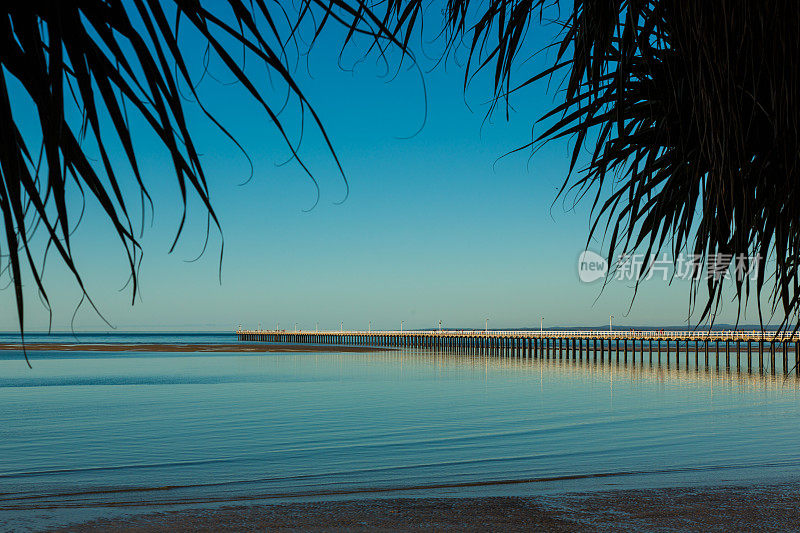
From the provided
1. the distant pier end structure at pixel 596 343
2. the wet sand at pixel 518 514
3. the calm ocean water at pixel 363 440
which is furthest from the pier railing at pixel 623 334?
the wet sand at pixel 518 514

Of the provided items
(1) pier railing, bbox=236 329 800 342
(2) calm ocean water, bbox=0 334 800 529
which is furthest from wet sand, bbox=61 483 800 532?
(1) pier railing, bbox=236 329 800 342

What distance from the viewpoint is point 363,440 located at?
15391 mm

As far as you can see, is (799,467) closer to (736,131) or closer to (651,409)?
(651,409)

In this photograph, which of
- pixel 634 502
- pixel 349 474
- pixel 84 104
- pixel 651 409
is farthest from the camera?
pixel 651 409

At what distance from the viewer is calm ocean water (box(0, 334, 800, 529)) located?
33.6 ft

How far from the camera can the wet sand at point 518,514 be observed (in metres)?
6.98

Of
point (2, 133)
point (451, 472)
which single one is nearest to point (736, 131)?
point (2, 133)

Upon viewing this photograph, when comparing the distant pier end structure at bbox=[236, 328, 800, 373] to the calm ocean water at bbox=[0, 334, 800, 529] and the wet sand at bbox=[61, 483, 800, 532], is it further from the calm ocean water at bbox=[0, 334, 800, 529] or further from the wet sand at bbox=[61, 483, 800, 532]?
the wet sand at bbox=[61, 483, 800, 532]

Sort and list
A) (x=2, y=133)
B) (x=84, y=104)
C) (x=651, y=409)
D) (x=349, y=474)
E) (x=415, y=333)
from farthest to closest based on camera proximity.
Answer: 1. (x=415, y=333)
2. (x=651, y=409)
3. (x=349, y=474)
4. (x=84, y=104)
5. (x=2, y=133)

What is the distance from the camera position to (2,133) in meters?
1.07

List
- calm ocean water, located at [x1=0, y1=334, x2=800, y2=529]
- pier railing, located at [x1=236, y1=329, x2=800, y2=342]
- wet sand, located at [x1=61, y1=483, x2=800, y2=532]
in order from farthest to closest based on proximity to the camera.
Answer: pier railing, located at [x1=236, y1=329, x2=800, y2=342], calm ocean water, located at [x1=0, y1=334, x2=800, y2=529], wet sand, located at [x1=61, y1=483, x2=800, y2=532]

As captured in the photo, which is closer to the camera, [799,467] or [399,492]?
[399,492]

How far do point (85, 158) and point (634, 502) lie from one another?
320 inches

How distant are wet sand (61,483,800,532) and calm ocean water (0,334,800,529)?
95cm
